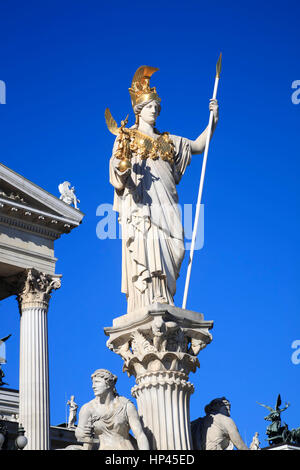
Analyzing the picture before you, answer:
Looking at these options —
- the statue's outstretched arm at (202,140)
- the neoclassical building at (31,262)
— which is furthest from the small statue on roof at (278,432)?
Answer: the statue's outstretched arm at (202,140)

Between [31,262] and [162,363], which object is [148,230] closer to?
[162,363]

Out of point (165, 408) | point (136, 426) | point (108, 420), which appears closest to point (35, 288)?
point (165, 408)

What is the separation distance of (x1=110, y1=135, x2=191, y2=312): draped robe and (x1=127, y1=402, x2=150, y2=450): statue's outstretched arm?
167cm

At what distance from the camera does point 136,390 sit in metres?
12.5

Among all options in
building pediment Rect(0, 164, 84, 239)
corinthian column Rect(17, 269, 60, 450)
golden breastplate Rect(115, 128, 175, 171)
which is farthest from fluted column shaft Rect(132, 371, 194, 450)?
building pediment Rect(0, 164, 84, 239)

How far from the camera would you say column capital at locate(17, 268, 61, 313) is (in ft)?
142

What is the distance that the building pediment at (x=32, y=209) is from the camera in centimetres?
4406

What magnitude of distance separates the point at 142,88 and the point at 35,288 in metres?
30.0

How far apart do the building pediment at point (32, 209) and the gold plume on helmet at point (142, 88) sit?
95.3ft

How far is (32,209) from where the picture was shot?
4447 cm

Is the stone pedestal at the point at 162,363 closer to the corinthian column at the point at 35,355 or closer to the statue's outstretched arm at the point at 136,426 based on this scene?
the statue's outstretched arm at the point at 136,426

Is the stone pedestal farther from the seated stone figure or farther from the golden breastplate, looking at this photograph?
the golden breastplate
